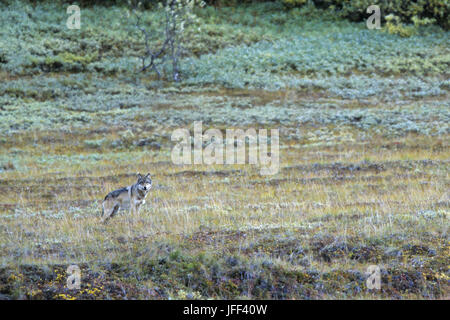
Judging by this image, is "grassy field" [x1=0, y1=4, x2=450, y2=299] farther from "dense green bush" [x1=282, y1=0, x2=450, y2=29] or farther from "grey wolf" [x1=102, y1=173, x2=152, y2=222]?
"dense green bush" [x1=282, y1=0, x2=450, y2=29]

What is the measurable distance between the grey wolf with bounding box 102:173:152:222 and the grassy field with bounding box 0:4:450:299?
0.32 meters

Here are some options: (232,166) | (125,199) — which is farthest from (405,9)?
(125,199)

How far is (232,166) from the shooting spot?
20766mm

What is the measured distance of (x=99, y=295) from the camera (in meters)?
7.20

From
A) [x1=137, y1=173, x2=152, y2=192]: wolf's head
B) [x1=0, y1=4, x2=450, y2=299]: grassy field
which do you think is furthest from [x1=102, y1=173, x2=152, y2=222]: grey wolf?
[x1=0, y1=4, x2=450, y2=299]: grassy field

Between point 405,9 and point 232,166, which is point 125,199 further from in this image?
point 405,9

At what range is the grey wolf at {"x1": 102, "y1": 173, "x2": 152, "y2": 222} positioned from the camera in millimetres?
11641

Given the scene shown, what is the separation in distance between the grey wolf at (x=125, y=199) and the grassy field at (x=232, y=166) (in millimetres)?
317

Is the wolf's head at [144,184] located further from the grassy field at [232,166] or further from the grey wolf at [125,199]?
the grassy field at [232,166]

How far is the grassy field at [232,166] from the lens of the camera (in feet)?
26.1

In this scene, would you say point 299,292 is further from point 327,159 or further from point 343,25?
point 343,25

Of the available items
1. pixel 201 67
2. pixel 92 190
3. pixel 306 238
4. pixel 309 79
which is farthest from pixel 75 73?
pixel 306 238

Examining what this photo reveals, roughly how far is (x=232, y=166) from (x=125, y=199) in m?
9.36

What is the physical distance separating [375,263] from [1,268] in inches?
248
